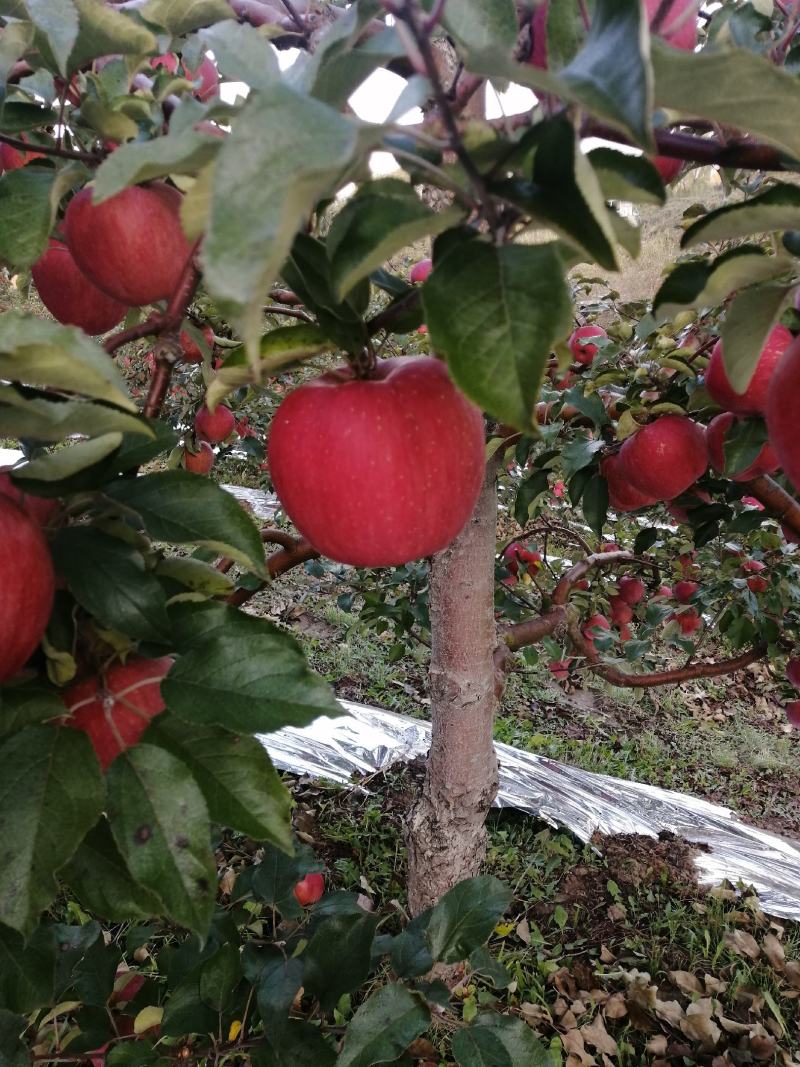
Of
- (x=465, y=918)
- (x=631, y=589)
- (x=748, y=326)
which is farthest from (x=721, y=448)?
(x=631, y=589)

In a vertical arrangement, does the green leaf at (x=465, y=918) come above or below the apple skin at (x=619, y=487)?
below

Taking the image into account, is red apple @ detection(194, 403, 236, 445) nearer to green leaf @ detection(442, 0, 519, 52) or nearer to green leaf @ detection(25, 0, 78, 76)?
green leaf @ detection(25, 0, 78, 76)

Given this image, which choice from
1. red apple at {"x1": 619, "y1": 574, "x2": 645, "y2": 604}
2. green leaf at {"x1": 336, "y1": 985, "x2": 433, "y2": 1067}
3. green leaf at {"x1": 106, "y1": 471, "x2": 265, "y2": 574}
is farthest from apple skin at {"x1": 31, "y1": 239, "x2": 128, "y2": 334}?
red apple at {"x1": 619, "y1": 574, "x2": 645, "y2": 604}

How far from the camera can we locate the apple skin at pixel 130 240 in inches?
22.1

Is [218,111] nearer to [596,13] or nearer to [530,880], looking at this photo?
[596,13]

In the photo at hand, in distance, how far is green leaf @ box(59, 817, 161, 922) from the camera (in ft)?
1.41

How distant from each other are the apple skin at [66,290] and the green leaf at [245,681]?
46cm

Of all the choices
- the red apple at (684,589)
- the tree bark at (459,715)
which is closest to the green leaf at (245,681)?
the tree bark at (459,715)

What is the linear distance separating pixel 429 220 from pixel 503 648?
1003mm

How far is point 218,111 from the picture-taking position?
29cm

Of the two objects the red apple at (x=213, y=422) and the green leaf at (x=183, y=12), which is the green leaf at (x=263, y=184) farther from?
the red apple at (x=213, y=422)

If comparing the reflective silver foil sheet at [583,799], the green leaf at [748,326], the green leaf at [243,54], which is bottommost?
the reflective silver foil sheet at [583,799]

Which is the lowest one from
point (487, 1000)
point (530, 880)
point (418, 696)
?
point (418, 696)

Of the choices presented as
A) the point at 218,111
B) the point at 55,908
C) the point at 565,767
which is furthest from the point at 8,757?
the point at 565,767
